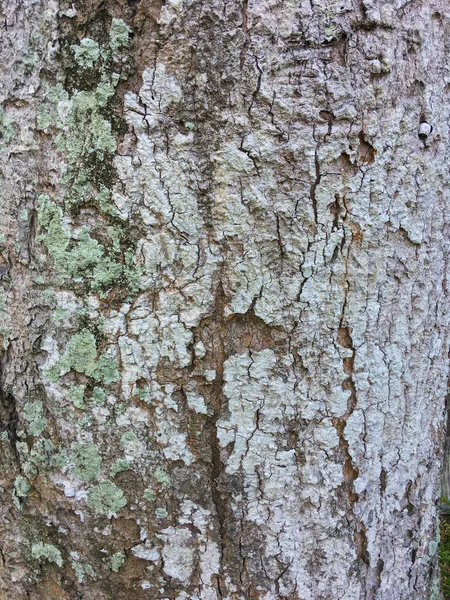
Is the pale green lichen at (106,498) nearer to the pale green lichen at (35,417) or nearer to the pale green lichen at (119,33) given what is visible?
the pale green lichen at (35,417)

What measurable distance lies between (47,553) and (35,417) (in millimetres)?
332

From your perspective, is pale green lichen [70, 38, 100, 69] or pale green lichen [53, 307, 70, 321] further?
pale green lichen [53, 307, 70, 321]

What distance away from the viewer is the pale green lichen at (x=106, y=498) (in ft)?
A: 3.92

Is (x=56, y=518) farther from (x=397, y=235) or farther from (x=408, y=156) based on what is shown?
(x=408, y=156)

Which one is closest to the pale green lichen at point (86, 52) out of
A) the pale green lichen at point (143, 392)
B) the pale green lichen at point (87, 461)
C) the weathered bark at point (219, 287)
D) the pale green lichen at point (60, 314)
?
the weathered bark at point (219, 287)

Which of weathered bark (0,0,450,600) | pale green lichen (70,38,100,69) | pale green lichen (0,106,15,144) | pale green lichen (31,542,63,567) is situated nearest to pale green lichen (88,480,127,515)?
weathered bark (0,0,450,600)

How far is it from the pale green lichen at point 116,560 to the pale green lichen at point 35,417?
328 millimetres

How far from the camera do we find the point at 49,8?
1.08 metres

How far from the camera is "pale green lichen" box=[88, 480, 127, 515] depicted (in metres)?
1.19

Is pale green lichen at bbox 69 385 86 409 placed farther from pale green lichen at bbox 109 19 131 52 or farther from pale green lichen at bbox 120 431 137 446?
pale green lichen at bbox 109 19 131 52

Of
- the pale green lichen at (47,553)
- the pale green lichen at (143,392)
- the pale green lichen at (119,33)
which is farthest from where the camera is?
the pale green lichen at (47,553)

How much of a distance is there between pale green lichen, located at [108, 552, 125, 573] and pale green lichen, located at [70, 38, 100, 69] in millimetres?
1056

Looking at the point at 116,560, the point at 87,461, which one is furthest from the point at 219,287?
the point at 116,560

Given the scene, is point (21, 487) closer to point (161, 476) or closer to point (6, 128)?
point (161, 476)
